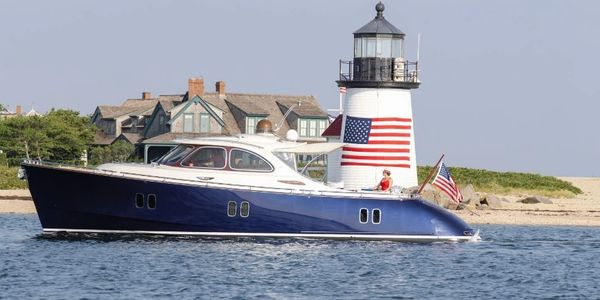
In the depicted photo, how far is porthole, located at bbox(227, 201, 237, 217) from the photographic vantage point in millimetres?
32062

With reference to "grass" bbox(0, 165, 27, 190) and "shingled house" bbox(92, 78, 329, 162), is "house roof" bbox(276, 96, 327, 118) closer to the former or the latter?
"shingled house" bbox(92, 78, 329, 162)

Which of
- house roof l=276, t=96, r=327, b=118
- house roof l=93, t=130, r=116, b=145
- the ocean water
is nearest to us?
the ocean water

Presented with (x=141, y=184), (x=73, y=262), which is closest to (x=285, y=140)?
(x=141, y=184)

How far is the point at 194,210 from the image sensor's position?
3197cm

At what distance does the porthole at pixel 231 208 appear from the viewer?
105ft

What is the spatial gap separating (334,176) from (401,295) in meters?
18.7

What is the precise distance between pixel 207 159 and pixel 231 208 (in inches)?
49.4

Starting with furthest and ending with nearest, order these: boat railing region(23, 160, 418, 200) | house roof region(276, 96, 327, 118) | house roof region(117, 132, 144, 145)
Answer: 1. house roof region(276, 96, 327, 118)
2. house roof region(117, 132, 144, 145)
3. boat railing region(23, 160, 418, 200)

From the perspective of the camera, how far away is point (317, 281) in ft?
90.6

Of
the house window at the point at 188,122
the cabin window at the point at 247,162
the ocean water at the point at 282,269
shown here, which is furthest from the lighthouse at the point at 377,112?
the house window at the point at 188,122

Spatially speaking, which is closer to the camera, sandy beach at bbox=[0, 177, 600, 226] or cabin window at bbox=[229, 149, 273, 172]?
cabin window at bbox=[229, 149, 273, 172]

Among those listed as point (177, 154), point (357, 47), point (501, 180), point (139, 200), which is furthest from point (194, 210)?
point (501, 180)

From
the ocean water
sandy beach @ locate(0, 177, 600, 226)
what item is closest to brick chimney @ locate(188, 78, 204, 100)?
sandy beach @ locate(0, 177, 600, 226)

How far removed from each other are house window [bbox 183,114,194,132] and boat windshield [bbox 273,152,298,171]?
37.1 meters
